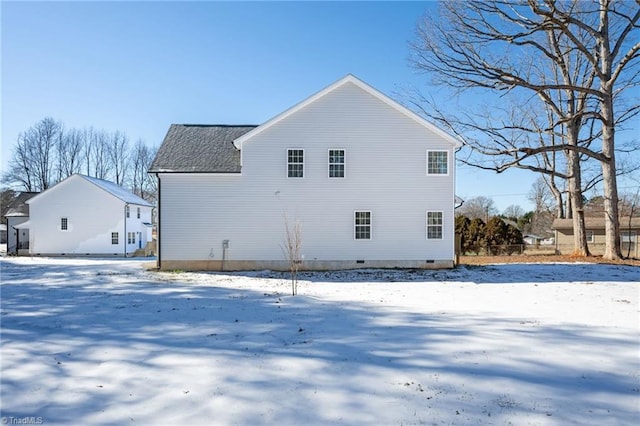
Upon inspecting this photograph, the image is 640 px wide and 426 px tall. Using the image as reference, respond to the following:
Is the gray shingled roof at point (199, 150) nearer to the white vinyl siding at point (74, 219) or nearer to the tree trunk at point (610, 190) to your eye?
the white vinyl siding at point (74, 219)

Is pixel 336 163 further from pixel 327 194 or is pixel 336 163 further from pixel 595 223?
pixel 595 223

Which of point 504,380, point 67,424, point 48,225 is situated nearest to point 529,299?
point 504,380

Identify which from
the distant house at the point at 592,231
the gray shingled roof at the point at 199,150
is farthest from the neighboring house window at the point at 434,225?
the distant house at the point at 592,231

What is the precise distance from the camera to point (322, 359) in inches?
213

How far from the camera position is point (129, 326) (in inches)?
286

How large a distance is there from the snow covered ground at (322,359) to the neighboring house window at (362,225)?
5.51 meters

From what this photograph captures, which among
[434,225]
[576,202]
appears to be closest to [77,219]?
[434,225]

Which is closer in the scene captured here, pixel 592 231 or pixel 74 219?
pixel 74 219

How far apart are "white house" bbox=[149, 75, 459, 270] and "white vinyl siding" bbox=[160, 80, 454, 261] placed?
4 centimetres

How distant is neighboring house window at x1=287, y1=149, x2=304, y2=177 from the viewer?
15906 mm

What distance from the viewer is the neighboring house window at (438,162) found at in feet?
52.3

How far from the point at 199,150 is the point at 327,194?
6.30 m

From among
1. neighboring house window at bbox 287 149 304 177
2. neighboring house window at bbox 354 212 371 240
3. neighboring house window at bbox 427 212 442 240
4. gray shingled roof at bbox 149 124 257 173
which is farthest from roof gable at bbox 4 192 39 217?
neighboring house window at bbox 427 212 442 240

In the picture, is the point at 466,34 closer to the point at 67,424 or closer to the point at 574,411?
the point at 574,411
